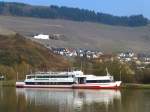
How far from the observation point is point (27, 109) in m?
53.3

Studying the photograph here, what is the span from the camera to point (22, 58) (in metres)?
145

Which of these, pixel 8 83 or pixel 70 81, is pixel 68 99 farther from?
pixel 8 83

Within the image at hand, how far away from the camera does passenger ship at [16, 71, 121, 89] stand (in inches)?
3851

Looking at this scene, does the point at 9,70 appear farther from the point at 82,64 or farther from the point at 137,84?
the point at 137,84

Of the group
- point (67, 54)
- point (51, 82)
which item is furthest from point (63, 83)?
point (67, 54)

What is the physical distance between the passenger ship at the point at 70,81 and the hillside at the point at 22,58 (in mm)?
17654

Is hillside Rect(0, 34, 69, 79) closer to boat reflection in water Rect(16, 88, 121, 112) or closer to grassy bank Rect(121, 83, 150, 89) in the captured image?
grassy bank Rect(121, 83, 150, 89)

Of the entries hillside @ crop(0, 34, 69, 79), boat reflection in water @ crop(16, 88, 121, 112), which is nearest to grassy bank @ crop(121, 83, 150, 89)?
boat reflection in water @ crop(16, 88, 121, 112)

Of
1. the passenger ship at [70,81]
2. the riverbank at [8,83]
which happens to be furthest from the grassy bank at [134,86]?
the riverbank at [8,83]

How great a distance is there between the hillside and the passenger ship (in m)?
17.7

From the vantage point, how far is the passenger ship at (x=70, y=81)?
97825mm

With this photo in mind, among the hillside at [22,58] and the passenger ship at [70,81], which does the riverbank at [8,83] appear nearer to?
the hillside at [22,58]

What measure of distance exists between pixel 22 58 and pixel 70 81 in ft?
146

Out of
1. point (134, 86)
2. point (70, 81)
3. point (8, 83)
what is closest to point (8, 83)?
point (8, 83)
